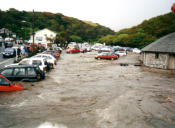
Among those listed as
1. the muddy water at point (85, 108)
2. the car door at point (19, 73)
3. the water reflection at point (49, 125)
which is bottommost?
the water reflection at point (49, 125)

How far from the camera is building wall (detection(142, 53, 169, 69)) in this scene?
23734mm

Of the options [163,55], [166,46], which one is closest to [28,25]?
[166,46]

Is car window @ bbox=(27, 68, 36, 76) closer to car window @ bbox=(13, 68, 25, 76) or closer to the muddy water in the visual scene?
car window @ bbox=(13, 68, 25, 76)

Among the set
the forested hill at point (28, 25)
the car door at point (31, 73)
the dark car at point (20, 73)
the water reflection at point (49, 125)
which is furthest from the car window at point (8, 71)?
the forested hill at point (28, 25)

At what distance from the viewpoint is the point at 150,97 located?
11.2 metres

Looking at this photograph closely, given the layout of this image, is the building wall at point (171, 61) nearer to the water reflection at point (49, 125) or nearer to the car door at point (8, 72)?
the car door at point (8, 72)

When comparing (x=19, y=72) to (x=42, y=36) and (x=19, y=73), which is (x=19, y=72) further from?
(x=42, y=36)

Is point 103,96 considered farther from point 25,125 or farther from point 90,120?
point 25,125

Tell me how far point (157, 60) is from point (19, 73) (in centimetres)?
1959

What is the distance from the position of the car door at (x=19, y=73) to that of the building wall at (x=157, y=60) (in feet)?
62.6

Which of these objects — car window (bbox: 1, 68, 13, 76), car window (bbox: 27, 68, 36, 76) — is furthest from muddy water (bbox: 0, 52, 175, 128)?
car window (bbox: 1, 68, 13, 76)

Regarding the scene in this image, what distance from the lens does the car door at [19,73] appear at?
42.2 feet

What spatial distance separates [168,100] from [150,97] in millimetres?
1082

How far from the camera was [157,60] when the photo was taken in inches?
979
